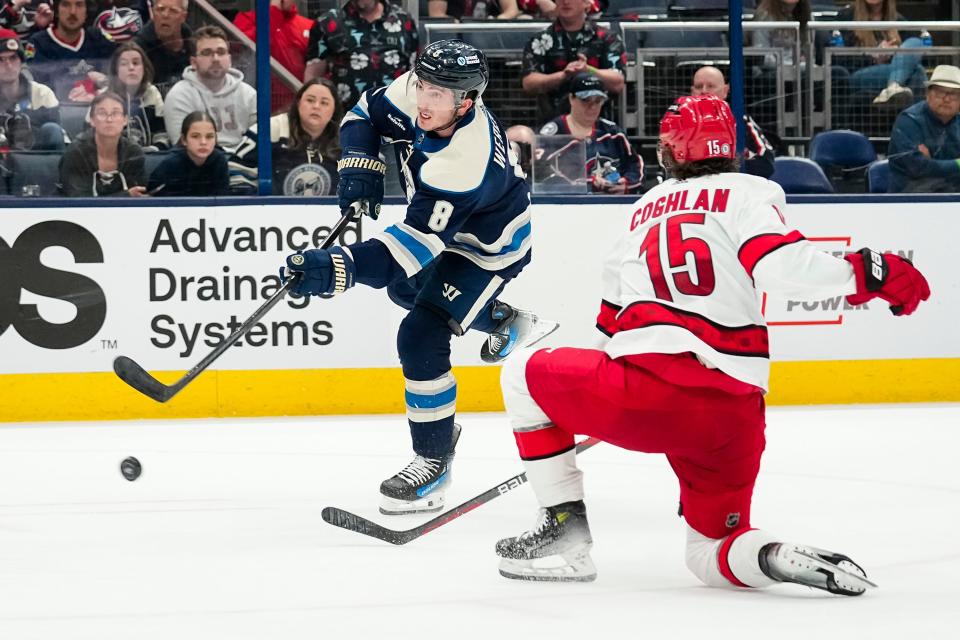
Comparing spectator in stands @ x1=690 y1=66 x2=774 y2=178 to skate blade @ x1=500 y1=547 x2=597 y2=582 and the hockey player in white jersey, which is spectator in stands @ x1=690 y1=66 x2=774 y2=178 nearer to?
the hockey player in white jersey

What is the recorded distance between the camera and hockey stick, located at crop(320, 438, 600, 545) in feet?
9.32

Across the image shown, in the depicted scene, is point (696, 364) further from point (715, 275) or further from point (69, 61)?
point (69, 61)

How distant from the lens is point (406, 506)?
11.0 ft

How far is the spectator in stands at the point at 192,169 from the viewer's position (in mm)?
5191

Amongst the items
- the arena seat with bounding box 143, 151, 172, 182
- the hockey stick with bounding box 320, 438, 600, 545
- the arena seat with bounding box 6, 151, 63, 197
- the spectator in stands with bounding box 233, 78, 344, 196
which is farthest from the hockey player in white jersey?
the arena seat with bounding box 6, 151, 63, 197

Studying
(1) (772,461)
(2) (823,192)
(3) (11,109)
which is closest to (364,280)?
(1) (772,461)

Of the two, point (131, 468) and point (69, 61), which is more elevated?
point (69, 61)

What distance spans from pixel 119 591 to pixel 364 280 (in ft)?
3.08

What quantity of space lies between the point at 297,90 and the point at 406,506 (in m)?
2.51

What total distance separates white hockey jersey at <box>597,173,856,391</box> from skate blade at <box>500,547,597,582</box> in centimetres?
40

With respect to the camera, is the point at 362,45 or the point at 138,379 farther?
the point at 362,45

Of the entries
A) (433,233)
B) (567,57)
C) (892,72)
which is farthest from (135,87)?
(892,72)

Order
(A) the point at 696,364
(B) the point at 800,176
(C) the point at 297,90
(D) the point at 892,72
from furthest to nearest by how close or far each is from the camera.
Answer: (D) the point at 892,72 → (B) the point at 800,176 → (C) the point at 297,90 → (A) the point at 696,364

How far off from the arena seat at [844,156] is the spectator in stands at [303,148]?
183cm
